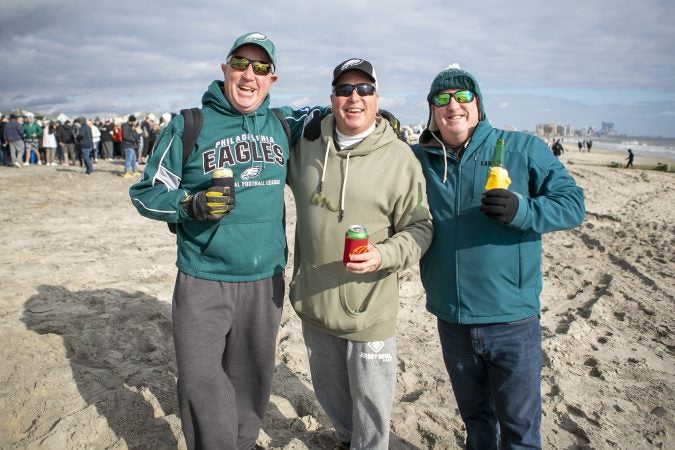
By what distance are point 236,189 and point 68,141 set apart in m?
19.1

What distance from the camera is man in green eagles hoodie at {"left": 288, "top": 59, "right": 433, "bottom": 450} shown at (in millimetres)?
2623

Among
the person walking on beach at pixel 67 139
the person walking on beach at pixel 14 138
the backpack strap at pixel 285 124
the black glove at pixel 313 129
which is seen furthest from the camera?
the person walking on beach at pixel 67 139

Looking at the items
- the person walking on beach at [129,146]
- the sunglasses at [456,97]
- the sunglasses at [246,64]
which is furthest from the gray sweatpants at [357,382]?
the person walking on beach at [129,146]

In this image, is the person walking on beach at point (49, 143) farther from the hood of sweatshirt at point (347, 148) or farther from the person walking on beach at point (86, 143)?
the hood of sweatshirt at point (347, 148)

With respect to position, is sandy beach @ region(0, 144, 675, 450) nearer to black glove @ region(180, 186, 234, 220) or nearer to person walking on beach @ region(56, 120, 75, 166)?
black glove @ region(180, 186, 234, 220)

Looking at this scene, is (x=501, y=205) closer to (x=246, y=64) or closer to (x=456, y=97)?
(x=456, y=97)

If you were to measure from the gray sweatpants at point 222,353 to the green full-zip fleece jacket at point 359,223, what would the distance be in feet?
1.04

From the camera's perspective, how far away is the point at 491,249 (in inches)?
98.6

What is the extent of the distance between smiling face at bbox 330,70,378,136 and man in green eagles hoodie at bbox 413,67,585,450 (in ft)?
1.24

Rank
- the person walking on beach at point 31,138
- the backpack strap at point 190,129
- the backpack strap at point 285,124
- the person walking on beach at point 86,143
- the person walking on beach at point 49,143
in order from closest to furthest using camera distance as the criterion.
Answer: the backpack strap at point 190,129 → the backpack strap at point 285,124 → the person walking on beach at point 86,143 → the person walking on beach at point 49,143 → the person walking on beach at point 31,138

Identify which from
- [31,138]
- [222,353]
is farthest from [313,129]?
[31,138]

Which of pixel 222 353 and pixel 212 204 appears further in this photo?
pixel 222 353

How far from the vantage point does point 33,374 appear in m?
3.69

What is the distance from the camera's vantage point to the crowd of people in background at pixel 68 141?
15.7 m
